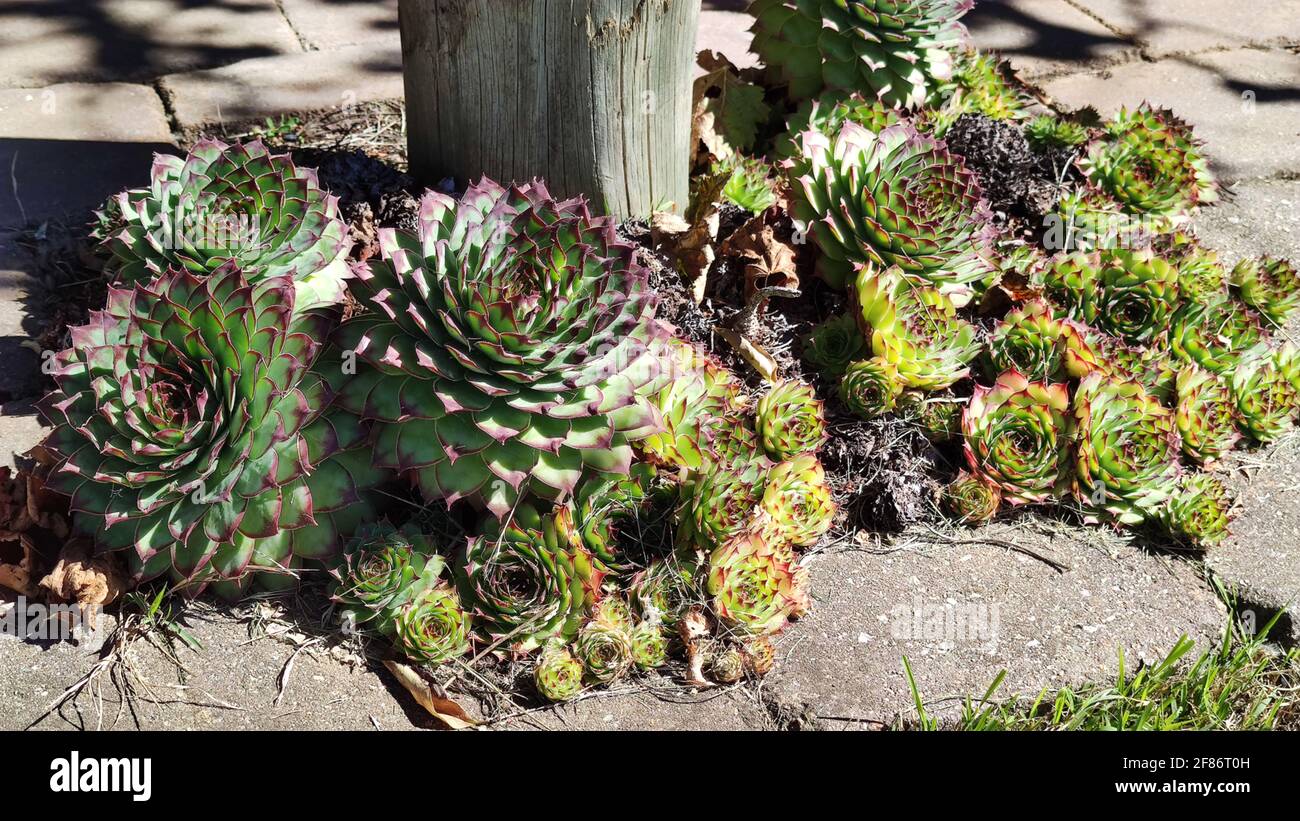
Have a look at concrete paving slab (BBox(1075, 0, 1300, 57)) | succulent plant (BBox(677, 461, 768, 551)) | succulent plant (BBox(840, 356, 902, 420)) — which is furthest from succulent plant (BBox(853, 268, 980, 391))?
concrete paving slab (BBox(1075, 0, 1300, 57))

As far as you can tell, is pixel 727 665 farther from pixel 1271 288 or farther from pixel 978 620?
pixel 1271 288

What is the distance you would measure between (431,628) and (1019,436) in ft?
4.95

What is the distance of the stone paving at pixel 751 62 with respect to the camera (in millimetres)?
2285

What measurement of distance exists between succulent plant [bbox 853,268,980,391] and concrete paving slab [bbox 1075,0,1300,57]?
2378mm

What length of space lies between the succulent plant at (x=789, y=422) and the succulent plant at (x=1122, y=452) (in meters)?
0.67

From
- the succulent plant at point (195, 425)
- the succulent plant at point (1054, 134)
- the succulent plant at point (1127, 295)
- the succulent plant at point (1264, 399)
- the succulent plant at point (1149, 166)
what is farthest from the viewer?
the succulent plant at point (1054, 134)

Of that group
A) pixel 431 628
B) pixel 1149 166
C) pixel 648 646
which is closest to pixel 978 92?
pixel 1149 166

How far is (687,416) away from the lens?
2514mm

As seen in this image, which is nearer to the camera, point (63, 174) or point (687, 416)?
point (687, 416)

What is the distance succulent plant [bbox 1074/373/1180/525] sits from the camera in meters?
2.72

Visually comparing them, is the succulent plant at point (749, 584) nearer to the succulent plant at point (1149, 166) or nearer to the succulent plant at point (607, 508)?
the succulent plant at point (607, 508)

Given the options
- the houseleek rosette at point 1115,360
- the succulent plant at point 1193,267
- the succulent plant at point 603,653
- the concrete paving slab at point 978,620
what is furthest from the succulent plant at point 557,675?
the succulent plant at point 1193,267

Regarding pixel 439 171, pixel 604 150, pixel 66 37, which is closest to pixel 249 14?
pixel 66 37

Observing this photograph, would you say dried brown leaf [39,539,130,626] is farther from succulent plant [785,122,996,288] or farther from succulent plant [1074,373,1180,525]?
succulent plant [1074,373,1180,525]
